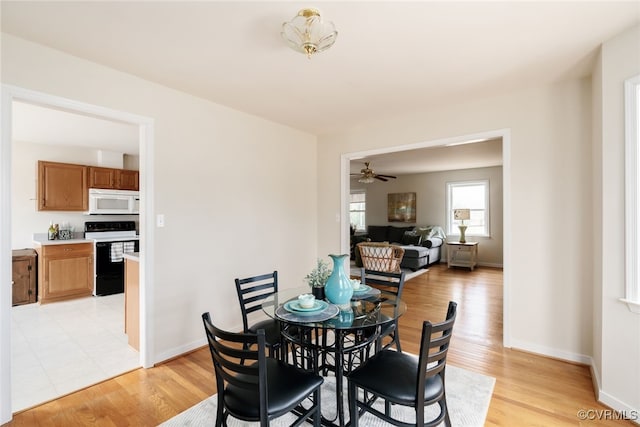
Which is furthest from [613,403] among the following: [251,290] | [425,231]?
[425,231]

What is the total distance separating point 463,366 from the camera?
2678mm

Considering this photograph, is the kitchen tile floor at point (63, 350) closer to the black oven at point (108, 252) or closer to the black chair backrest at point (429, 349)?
→ the black oven at point (108, 252)

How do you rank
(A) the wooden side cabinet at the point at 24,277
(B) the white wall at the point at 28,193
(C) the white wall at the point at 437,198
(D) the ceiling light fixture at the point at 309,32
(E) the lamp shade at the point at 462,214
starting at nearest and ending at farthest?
(D) the ceiling light fixture at the point at 309,32
(A) the wooden side cabinet at the point at 24,277
(B) the white wall at the point at 28,193
(E) the lamp shade at the point at 462,214
(C) the white wall at the point at 437,198

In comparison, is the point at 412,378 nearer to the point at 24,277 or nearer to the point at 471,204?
the point at 24,277

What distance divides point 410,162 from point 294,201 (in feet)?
12.1

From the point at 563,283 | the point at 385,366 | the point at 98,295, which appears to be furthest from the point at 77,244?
the point at 563,283

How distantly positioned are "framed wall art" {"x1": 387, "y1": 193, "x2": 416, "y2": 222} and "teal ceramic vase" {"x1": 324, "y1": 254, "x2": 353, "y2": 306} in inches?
285

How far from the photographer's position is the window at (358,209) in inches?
395

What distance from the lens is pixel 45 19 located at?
1.85 m

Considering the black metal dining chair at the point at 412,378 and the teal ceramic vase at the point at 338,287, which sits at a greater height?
the teal ceramic vase at the point at 338,287

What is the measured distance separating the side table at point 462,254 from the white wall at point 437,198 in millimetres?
398

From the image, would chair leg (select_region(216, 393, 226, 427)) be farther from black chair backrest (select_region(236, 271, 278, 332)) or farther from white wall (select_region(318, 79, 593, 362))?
white wall (select_region(318, 79, 593, 362))

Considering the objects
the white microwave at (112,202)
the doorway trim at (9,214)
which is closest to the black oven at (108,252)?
the white microwave at (112,202)

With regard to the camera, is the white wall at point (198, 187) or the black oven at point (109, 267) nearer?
the white wall at point (198, 187)
